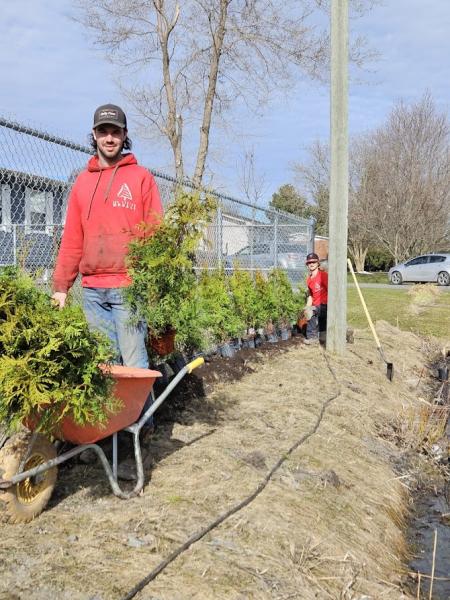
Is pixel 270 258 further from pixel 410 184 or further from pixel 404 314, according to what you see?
pixel 410 184

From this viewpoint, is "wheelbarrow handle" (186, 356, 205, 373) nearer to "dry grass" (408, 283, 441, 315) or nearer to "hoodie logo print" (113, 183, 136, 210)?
"hoodie logo print" (113, 183, 136, 210)

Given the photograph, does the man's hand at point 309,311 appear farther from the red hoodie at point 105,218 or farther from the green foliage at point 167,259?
the red hoodie at point 105,218

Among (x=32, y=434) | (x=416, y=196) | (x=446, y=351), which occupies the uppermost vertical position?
(x=416, y=196)

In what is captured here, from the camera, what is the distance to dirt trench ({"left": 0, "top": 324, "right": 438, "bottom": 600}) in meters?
2.42

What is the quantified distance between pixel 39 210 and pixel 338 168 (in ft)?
12.9

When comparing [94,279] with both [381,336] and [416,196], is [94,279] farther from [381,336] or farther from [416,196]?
[416,196]

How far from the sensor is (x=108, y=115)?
3.36 meters

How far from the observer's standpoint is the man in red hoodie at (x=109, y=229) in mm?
3482

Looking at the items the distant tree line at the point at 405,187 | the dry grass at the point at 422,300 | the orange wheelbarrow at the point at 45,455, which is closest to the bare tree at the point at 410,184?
the distant tree line at the point at 405,187

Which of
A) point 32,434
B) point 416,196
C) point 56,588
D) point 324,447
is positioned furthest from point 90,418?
point 416,196

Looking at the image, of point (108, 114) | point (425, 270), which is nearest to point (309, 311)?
point (108, 114)

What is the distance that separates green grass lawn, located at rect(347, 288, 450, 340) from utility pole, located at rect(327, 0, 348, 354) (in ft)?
14.3

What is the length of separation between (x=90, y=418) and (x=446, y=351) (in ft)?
26.5

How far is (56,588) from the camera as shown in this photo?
2.26 meters
